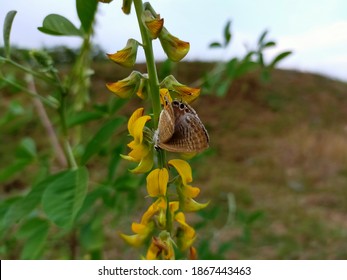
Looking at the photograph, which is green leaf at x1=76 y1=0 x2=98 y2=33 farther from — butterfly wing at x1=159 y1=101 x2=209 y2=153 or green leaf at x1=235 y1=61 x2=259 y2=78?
green leaf at x1=235 y1=61 x2=259 y2=78

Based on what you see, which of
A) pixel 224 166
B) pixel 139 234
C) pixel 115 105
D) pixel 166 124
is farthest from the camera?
pixel 224 166

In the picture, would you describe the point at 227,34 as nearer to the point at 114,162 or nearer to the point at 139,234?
the point at 114,162

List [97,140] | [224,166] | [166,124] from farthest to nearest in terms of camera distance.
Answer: [224,166] < [97,140] < [166,124]

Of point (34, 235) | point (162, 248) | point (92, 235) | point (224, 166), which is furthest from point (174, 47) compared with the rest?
point (224, 166)

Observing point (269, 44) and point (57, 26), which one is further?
point (269, 44)

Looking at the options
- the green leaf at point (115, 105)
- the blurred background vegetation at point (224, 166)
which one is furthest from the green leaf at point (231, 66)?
the green leaf at point (115, 105)

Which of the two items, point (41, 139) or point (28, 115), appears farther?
point (41, 139)

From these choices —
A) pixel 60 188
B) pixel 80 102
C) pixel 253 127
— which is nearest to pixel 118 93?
pixel 60 188

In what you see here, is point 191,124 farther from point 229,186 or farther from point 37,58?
point 229,186

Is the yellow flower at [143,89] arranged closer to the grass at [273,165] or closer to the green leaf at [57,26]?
the green leaf at [57,26]
